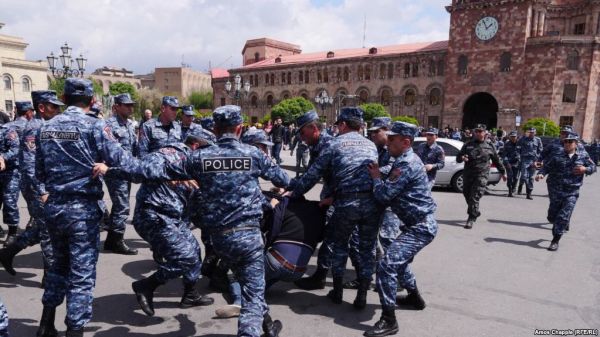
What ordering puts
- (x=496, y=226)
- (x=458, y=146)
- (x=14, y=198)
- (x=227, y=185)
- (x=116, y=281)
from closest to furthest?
(x=227, y=185) < (x=116, y=281) < (x=14, y=198) < (x=496, y=226) < (x=458, y=146)

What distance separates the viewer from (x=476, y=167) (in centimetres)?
771

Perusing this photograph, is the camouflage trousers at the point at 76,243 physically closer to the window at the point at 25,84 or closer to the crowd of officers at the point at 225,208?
the crowd of officers at the point at 225,208

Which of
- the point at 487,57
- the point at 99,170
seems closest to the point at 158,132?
the point at 99,170

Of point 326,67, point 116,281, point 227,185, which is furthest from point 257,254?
point 326,67

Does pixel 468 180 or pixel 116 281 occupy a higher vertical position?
pixel 468 180

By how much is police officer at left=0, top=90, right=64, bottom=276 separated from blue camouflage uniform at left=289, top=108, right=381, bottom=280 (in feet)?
8.41

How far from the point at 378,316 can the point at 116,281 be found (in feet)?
9.90

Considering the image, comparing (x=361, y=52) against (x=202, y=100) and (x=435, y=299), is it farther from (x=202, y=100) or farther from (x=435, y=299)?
(x=435, y=299)

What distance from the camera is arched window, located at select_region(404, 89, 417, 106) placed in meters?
40.9

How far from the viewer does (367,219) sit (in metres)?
3.92

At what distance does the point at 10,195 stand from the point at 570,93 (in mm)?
38776

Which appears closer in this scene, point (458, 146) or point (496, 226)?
point (496, 226)

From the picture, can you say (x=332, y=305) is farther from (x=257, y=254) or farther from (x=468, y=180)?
(x=468, y=180)

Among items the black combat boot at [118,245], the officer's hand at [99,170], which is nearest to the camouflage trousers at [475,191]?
the black combat boot at [118,245]
